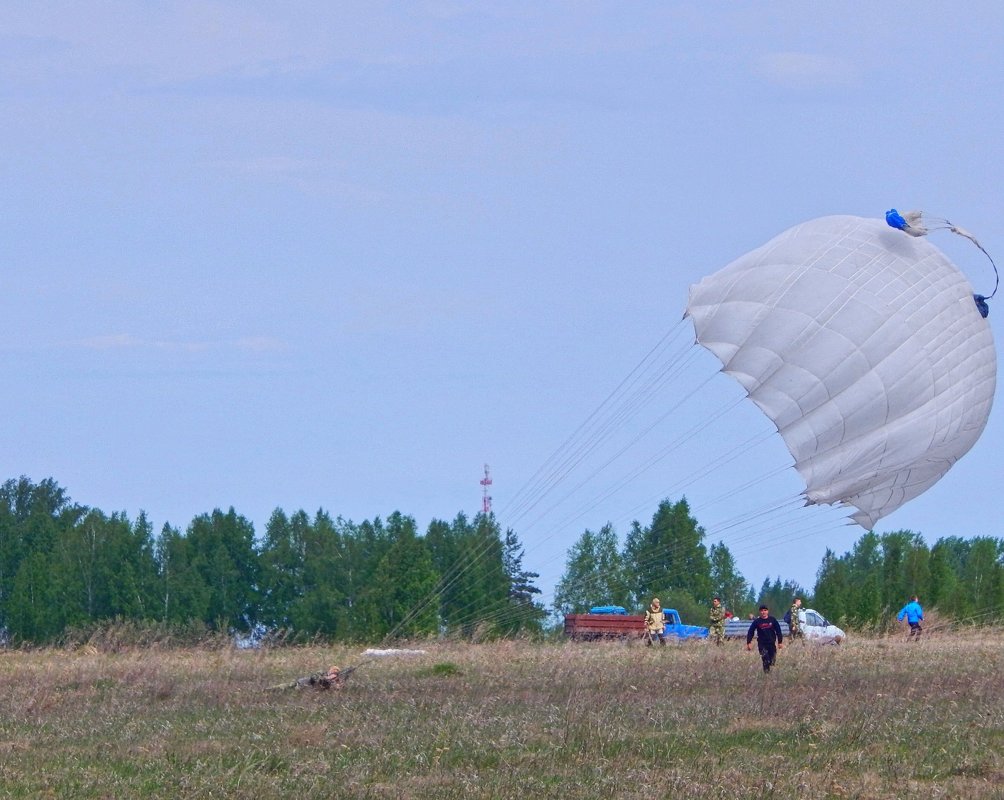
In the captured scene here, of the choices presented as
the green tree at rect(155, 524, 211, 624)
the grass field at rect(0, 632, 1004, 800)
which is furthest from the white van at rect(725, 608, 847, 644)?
the green tree at rect(155, 524, 211, 624)

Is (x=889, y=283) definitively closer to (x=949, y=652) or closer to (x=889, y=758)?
(x=949, y=652)

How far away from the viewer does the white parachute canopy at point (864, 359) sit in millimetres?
25109

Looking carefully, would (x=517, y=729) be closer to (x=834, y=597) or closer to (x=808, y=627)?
(x=808, y=627)

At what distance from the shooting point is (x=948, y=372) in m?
25.1

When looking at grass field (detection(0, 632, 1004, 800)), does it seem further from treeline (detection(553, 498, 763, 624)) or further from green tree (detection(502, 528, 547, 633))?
treeline (detection(553, 498, 763, 624))

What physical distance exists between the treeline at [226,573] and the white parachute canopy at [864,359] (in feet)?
146

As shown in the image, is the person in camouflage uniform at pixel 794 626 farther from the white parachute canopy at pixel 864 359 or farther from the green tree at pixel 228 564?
the green tree at pixel 228 564

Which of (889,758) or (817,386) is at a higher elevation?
(817,386)

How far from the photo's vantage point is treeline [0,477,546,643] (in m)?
76.1

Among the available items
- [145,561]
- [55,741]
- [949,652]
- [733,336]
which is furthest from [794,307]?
[145,561]

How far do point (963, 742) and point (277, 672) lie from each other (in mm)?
12765

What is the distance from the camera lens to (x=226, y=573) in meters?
84.8

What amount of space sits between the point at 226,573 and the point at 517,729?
70.2m

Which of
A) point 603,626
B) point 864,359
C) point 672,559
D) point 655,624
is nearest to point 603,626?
point 603,626
